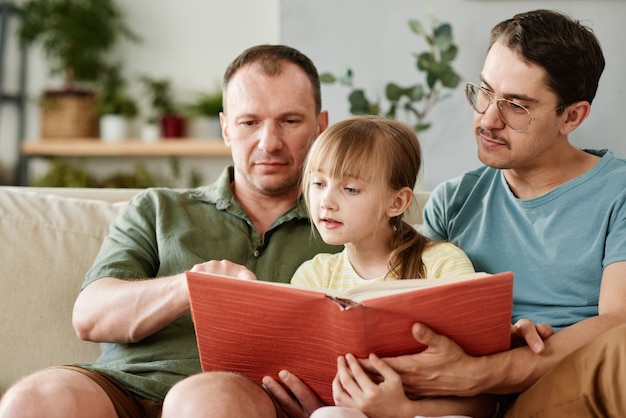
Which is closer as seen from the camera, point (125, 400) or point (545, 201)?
point (125, 400)

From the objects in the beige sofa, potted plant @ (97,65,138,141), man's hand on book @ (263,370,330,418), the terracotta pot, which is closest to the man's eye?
man's hand on book @ (263,370,330,418)

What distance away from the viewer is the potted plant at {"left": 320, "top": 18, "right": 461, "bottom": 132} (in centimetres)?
325

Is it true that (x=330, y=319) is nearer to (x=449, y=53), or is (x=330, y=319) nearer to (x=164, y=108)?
(x=449, y=53)

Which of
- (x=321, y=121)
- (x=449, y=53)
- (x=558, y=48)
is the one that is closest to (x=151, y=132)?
(x=449, y=53)

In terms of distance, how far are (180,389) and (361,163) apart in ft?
1.75

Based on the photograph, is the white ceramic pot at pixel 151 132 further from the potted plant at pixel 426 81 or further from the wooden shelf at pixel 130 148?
the potted plant at pixel 426 81

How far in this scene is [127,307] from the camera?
1706 mm

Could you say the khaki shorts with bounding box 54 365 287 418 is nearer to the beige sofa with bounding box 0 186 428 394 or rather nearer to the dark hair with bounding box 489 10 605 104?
the beige sofa with bounding box 0 186 428 394

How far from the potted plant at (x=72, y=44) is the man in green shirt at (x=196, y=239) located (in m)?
3.02

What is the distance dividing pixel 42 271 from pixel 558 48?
4.19 ft

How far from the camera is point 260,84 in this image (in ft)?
6.49

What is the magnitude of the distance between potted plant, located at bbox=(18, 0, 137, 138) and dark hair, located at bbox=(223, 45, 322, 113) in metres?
3.04

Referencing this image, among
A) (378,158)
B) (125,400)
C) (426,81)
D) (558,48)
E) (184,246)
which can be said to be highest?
(558,48)

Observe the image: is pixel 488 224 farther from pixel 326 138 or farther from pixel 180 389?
pixel 180 389
